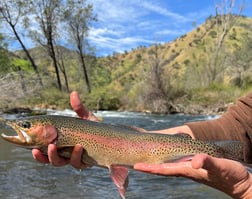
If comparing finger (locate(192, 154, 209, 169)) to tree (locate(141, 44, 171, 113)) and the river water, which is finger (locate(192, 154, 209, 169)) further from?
tree (locate(141, 44, 171, 113))

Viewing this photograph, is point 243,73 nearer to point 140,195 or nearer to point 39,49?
point 39,49

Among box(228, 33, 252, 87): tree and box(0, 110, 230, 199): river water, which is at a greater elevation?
box(228, 33, 252, 87): tree

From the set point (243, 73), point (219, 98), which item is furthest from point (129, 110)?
point (243, 73)

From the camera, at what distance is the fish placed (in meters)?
2.48

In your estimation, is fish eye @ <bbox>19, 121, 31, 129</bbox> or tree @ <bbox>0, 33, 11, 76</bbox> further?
tree @ <bbox>0, 33, 11, 76</bbox>

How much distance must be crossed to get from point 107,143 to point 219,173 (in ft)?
2.65

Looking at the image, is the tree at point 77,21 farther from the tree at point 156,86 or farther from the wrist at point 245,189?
the wrist at point 245,189

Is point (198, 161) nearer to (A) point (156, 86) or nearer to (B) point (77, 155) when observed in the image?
(B) point (77, 155)

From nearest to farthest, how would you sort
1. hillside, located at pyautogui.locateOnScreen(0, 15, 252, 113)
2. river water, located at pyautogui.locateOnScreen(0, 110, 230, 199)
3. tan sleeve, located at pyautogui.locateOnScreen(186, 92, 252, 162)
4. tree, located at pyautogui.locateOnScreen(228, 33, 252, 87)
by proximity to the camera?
tan sleeve, located at pyautogui.locateOnScreen(186, 92, 252, 162) → river water, located at pyautogui.locateOnScreen(0, 110, 230, 199) → hillside, located at pyautogui.locateOnScreen(0, 15, 252, 113) → tree, located at pyautogui.locateOnScreen(228, 33, 252, 87)

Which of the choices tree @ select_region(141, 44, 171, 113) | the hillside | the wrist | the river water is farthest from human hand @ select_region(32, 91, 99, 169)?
tree @ select_region(141, 44, 171, 113)

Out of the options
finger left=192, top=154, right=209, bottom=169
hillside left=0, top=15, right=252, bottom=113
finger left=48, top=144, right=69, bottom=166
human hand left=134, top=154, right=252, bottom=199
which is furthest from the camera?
hillside left=0, top=15, right=252, bottom=113

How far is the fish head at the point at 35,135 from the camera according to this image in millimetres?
2455

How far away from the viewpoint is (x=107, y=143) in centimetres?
260

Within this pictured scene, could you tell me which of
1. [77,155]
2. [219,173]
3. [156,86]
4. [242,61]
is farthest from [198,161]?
[242,61]
